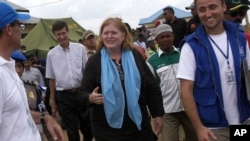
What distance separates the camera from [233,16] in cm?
383

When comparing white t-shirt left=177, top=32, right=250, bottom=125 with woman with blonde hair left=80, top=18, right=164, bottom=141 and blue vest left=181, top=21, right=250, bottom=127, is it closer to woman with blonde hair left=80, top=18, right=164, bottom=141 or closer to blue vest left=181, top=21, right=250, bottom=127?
blue vest left=181, top=21, right=250, bottom=127

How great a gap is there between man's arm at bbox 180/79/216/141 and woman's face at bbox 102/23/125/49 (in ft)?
2.96

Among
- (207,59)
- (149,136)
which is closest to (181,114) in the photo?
(149,136)

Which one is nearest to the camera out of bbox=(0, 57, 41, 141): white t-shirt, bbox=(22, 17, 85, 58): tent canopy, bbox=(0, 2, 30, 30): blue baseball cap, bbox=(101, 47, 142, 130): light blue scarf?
bbox=(0, 57, 41, 141): white t-shirt

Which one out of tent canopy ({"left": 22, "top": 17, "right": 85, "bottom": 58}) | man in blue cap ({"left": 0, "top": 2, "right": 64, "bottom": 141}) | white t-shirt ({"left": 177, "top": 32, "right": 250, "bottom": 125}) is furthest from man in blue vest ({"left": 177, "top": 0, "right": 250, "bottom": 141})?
tent canopy ({"left": 22, "top": 17, "right": 85, "bottom": 58})

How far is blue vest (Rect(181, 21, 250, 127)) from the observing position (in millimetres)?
3129

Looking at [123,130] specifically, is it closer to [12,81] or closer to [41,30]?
[12,81]

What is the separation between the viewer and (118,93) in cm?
371

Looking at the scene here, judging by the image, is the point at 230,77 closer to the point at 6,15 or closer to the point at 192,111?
the point at 192,111

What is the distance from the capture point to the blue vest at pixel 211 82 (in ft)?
10.3

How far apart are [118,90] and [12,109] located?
145 cm

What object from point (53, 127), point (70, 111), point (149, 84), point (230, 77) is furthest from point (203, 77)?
point (70, 111)

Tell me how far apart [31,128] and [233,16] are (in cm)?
225

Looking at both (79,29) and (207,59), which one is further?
(79,29)
